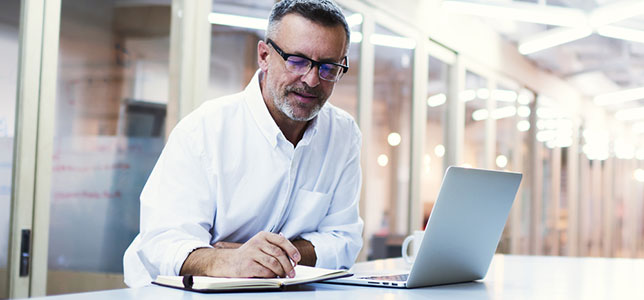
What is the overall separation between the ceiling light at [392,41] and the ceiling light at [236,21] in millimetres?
1230

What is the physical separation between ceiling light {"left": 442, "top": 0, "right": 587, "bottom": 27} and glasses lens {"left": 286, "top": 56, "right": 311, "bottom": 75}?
429cm

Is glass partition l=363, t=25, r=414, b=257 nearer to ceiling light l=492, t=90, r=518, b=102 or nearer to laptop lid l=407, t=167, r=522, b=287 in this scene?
ceiling light l=492, t=90, r=518, b=102

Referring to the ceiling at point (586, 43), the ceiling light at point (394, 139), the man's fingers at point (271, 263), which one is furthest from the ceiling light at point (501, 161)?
the man's fingers at point (271, 263)

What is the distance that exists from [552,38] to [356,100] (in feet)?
10.3

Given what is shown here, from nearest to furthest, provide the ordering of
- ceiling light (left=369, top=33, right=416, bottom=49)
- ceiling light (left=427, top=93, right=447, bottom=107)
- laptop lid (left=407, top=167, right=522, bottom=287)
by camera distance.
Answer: laptop lid (left=407, top=167, right=522, bottom=287) → ceiling light (left=369, top=33, right=416, bottom=49) → ceiling light (left=427, top=93, right=447, bottom=107)

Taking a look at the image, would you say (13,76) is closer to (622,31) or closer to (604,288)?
(604,288)

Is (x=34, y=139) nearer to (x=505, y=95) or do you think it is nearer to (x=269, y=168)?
(x=269, y=168)

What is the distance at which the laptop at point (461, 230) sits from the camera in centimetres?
127

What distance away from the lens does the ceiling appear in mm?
5730

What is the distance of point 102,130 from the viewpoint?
3.02 m

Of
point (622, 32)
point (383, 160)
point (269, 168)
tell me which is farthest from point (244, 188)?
point (622, 32)

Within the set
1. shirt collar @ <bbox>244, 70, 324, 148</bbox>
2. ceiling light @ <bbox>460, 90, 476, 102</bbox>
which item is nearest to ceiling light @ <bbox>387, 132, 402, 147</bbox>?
ceiling light @ <bbox>460, 90, 476, 102</bbox>

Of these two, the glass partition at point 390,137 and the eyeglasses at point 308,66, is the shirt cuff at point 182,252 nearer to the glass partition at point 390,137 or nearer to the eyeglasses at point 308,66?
the eyeglasses at point 308,66

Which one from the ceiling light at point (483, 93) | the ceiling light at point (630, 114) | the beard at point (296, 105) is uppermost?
the ceiling light at point (630, 114)
